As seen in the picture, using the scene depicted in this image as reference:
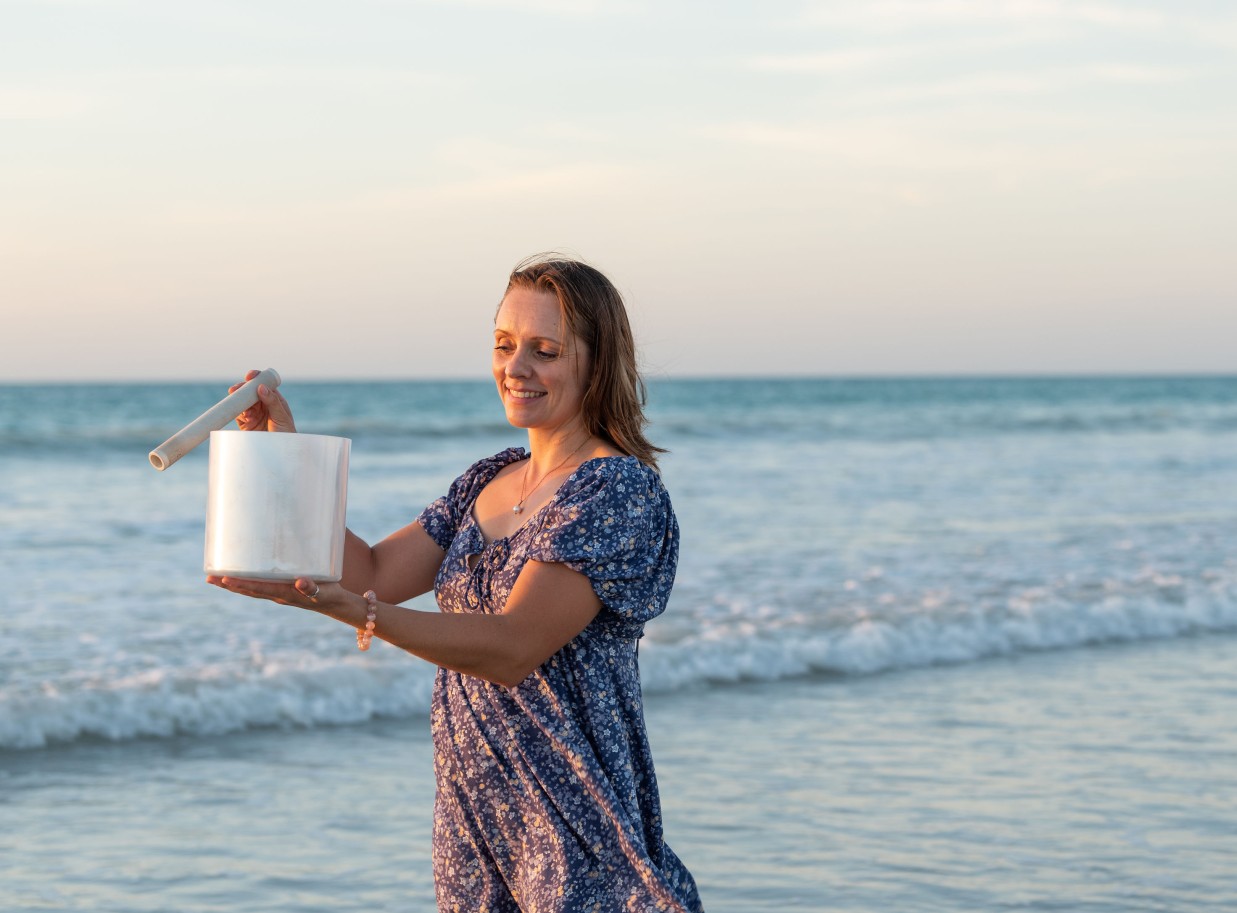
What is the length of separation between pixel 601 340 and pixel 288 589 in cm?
73

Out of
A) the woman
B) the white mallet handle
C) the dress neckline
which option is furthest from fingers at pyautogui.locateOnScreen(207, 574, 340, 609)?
the dress neckline

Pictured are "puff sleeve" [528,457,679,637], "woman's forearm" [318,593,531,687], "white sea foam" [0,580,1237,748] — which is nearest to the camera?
"woman's forearm" [318,593,531,687]

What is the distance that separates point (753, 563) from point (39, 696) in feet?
19.1

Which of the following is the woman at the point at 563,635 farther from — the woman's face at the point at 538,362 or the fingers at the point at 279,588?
the fingers at the point at 279,588

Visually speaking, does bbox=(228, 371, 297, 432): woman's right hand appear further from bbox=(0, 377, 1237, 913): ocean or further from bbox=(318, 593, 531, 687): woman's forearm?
bbox=(0, 377, 1237, 913): ocean

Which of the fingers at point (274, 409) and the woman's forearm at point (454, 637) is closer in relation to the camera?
the woman's forearm at point (454, 637)

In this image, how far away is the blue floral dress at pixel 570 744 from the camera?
95.4 inches

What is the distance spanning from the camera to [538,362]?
2498mm

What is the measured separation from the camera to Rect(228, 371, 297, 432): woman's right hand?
2.55 meters

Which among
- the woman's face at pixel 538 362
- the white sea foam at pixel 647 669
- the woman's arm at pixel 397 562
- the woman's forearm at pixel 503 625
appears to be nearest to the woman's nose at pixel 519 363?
the woman's face at pixel 538 362

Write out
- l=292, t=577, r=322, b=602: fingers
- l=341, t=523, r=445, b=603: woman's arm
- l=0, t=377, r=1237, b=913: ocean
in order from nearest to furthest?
l=292, t=577, r=322, b=602: fingers → l=341, t=523, r=445, b=603: woman's arm → l=0, t=377, r=1237, b=913: ocean

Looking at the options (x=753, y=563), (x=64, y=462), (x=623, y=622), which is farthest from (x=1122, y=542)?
(x=64, y=462)

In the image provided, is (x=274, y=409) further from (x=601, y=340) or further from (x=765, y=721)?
(x=765, y=721)

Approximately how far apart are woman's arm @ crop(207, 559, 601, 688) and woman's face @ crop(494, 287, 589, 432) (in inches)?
11.7
